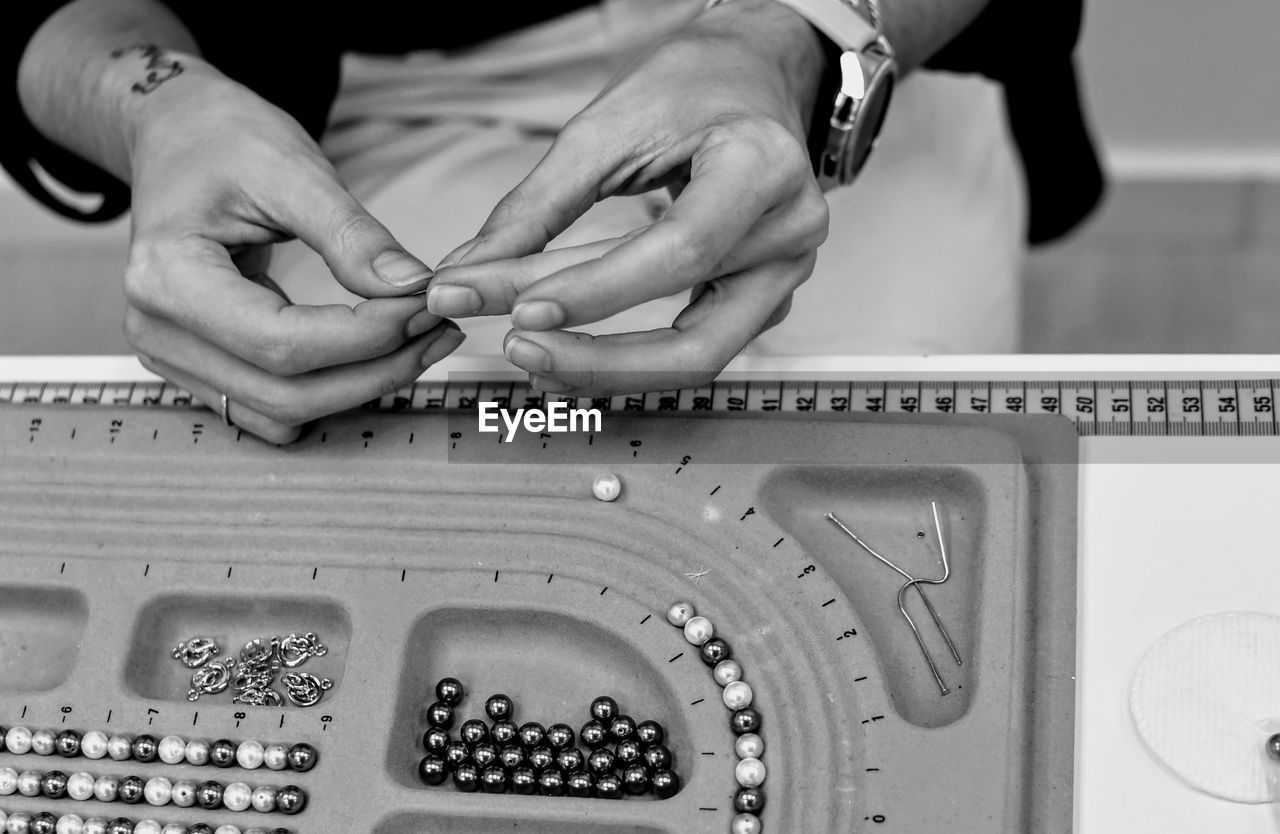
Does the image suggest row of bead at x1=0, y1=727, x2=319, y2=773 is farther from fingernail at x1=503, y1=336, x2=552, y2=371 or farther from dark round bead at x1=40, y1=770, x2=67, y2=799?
fingernail at x1=503, y1=336, x2=552, y2=371

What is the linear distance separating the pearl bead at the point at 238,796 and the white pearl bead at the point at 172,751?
0.04 metres

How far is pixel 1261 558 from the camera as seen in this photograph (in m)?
0.74

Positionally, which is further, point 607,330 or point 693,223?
A: point 607,330

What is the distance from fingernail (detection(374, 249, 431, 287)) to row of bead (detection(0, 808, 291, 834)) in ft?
1.04

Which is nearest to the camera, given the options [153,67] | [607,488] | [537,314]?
[537,314]

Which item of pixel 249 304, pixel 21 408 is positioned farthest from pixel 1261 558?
pixel 21 408

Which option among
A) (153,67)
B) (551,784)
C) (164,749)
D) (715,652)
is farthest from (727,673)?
(153,67)

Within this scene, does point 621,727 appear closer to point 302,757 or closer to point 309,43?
point 302,757

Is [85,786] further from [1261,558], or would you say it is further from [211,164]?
[1261,558]

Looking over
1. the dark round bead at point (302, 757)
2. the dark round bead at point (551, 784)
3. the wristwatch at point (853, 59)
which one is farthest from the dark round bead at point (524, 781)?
the wristwatch at point (853, 59)

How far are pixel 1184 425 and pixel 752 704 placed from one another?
312mm

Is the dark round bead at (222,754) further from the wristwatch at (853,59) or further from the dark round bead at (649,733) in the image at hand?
the wristwatch at (853,59)

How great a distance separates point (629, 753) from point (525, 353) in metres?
0.23

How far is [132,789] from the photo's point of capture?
747mm
